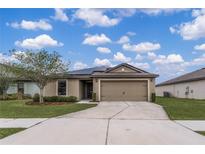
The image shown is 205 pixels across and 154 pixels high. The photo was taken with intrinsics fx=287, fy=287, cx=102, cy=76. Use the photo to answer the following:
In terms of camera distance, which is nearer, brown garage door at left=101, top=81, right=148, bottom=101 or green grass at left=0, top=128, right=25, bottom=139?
green grass at left=0, top=128, right=25, bottom=139

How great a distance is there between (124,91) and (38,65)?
24.9 feet

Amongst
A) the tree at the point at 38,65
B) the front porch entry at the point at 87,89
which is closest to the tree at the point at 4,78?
the tree at the point at 38,65

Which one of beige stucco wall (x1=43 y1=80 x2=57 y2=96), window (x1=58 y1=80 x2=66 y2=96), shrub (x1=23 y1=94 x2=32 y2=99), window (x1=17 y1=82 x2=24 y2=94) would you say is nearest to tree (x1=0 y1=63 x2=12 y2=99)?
window (x1=17 y1=82 x2=24 y2=94)

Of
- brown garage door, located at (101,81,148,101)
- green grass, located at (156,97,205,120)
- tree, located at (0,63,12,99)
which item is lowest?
green grass, located at (156,97,205,120)

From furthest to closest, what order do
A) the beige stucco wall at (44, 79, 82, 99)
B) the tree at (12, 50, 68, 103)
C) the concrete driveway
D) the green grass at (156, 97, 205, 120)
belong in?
the beige stucco wall at (44, 79, 82, 99)
the tree at (12, 50, 68, 103)
the green grass at (156, 97, 205, 120)
the concrete driveway

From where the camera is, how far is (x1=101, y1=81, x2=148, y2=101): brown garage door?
23891 millimetres

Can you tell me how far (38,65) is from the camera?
20547mm

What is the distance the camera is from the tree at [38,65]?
20578 millimetres

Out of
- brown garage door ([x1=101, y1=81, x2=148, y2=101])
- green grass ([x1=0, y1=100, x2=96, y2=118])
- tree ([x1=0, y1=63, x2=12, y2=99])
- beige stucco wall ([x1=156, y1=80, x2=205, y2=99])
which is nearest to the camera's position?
green grass ([x1=0, y1=100, x2=96, y2=118])

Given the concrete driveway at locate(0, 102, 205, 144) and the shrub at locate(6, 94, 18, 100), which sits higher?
the shrub at locate(6, 94, 18, 100)

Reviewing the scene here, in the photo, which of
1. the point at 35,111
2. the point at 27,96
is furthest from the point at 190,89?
the point at 35,111

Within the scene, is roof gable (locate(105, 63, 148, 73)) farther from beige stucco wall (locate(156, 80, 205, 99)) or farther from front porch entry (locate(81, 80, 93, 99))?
beige stucco wall (locate(156, 80, 205, 99))

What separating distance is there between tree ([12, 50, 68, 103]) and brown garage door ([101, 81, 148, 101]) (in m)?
4.97

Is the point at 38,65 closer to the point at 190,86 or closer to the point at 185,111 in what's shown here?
the point at 185,111
